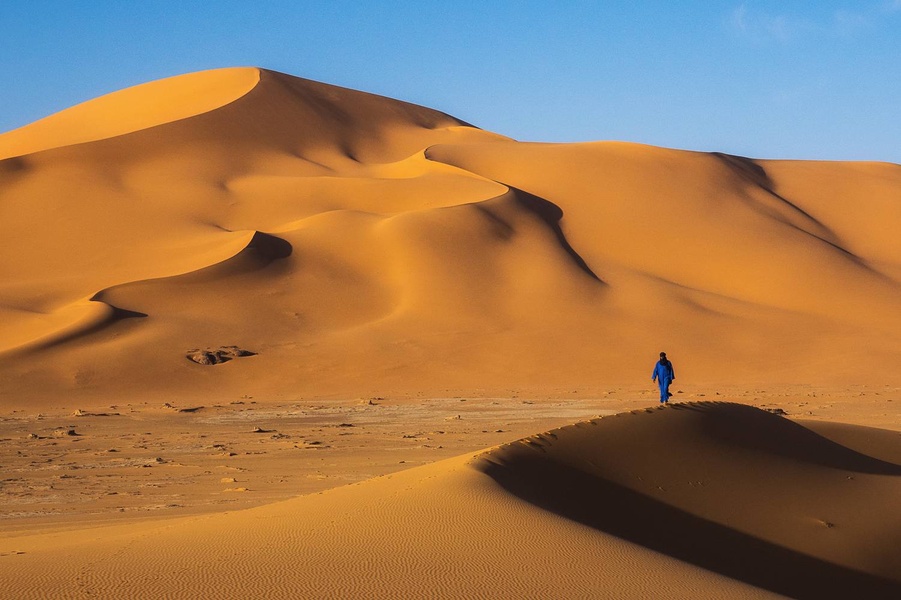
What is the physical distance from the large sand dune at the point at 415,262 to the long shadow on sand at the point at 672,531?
13.4 m

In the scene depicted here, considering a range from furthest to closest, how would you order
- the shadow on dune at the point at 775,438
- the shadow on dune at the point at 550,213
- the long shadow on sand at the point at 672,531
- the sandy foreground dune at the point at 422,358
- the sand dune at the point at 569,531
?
the shadow on dune at the point at 550,213 < the shadow on dune at the point at 775,438 < the long shadow on sand at the point at 672,531 < the sandy foreground dune at the point at 422,358 < the sand dune at the point at 569,531

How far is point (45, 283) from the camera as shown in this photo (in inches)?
1148

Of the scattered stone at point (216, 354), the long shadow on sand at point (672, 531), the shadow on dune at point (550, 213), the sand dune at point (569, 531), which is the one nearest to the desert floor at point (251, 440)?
the sand dune at point (569, 531)

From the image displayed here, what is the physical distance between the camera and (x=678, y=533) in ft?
27.9

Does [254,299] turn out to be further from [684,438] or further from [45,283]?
[684,438]

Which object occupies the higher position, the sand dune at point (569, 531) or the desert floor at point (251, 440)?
the desert floor at point (251, 440)

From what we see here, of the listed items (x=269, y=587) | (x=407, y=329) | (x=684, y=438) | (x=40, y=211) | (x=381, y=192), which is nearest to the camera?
(x=269, y=587)

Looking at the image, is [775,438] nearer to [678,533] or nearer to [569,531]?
[678,533]

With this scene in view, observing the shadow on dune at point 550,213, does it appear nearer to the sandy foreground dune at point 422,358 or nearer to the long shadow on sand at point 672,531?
the sandy foreground dune at point 422,358

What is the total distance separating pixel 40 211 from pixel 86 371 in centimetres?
1451

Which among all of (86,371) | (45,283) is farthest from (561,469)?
(45,283)

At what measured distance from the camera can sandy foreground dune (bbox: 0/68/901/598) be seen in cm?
679

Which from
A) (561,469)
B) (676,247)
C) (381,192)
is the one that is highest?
(381,192)

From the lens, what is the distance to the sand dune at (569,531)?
5.88 meters
